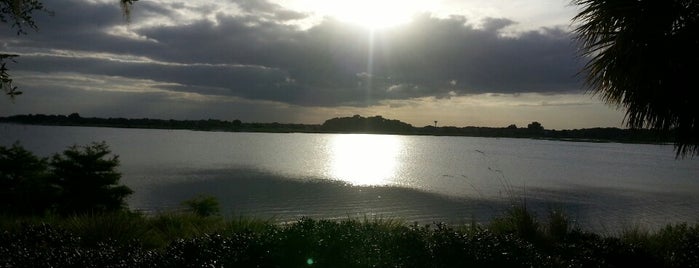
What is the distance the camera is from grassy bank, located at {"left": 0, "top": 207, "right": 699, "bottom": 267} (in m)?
6.11

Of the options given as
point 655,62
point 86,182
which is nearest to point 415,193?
point 86,182

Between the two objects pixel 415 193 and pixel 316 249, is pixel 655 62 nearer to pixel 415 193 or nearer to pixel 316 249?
pixel 316 249

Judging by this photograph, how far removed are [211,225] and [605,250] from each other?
6.96m

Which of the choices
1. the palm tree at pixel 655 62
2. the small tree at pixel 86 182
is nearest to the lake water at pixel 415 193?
the small tree at pixel 86 182

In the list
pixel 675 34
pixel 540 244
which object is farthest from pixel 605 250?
pixel 675 34

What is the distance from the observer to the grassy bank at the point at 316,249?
20.1 feet

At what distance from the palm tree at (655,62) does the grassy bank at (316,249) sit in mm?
1998

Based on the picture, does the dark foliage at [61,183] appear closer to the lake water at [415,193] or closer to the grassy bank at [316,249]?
the lake water at [415,193]

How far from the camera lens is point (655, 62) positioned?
8.30 metres

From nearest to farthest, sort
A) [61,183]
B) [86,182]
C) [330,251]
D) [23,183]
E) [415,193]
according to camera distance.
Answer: [330,251] < [23,183] < [61,183] < [86,182] < [415,193]

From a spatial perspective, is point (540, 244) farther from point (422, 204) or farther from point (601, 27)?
point (422, 204)

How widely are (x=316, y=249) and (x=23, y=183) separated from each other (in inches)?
706

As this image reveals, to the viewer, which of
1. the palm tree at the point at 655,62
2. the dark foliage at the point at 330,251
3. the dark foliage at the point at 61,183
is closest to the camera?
the dark foliage at the point at 330,251

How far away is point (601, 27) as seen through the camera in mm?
9602
